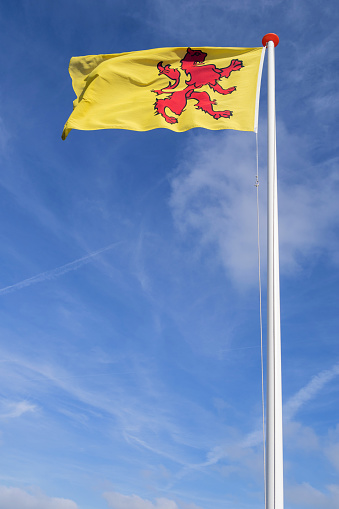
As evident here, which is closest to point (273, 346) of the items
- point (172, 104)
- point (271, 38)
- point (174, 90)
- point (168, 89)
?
point (172, 104)

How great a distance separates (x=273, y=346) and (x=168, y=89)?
11.7 m

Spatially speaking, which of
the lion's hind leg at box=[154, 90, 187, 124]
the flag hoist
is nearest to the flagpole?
the flag hoist

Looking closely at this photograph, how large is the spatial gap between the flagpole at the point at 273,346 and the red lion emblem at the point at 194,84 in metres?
3.20

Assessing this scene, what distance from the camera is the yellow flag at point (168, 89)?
1789 centimetres

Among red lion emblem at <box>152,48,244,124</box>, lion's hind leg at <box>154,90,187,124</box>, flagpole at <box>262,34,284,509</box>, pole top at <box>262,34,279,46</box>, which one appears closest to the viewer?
flagpole at <box>262,34,284,509</box>

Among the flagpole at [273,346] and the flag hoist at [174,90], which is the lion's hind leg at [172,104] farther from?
the flagpole at [273,346]

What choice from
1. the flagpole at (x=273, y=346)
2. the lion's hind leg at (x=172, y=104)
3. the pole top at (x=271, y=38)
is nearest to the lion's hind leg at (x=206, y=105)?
the lion's hind leg at (x=172, y=104)

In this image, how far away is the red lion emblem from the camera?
59.9 feet

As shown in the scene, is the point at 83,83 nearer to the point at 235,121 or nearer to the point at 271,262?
the point at 235,121

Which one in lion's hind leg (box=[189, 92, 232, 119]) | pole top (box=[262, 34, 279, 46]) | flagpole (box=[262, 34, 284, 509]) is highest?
pole top (box=[262, 34, 279, 46])

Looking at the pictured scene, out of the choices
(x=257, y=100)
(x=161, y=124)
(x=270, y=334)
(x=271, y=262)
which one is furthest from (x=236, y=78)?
(x=270, y=334)

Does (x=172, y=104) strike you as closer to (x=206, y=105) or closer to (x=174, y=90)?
(x=174, y=90)

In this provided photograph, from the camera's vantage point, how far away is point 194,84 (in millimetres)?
19234

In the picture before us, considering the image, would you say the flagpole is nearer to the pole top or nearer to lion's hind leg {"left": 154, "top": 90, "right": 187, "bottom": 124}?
the pole top
